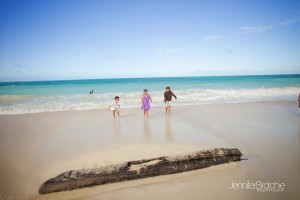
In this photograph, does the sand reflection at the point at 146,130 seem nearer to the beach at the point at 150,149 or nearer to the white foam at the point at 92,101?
the beach at the point at 150,149

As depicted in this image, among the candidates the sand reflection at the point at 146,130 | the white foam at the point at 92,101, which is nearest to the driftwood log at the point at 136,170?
the sand reflection at the point at 146,130

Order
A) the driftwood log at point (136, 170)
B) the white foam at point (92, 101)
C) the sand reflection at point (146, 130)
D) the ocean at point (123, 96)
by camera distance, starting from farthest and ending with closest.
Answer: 1. the ocean at point (123, 96)
2. the white foam at point (92, 101)
3. the sand reflection at point (146, 130)
4. the driftwood log at point (136, 170)

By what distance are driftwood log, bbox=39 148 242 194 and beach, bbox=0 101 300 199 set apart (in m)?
0.12

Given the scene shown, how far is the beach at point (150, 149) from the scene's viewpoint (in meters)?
3.51

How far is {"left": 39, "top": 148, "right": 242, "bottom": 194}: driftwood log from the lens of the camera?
344 cm

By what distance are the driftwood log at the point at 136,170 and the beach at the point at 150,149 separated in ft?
0.40

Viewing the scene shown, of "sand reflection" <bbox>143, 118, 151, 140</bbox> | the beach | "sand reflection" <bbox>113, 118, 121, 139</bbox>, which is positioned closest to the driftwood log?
the beach

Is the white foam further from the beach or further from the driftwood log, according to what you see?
the driftwood log

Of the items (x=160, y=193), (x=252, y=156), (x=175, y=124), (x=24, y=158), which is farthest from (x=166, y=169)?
(x=175, y=124)

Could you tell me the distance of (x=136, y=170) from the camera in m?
A: 3.73

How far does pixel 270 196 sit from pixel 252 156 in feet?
5.60

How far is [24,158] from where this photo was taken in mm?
5129

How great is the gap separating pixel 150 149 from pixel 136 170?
184cm

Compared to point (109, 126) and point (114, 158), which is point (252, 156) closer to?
point (114, 158)
